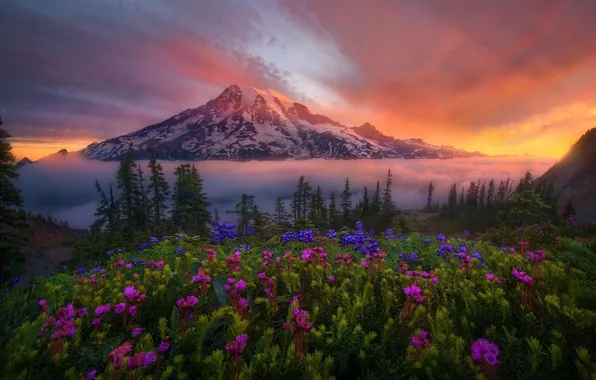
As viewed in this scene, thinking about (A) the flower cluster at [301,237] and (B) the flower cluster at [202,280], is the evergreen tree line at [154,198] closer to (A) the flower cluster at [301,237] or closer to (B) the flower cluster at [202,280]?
(A) the flower cluster at [301,237]

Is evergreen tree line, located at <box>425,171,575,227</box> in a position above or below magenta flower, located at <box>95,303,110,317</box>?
below

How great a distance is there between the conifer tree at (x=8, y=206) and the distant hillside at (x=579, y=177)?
81.8m

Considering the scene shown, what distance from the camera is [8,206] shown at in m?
20.4

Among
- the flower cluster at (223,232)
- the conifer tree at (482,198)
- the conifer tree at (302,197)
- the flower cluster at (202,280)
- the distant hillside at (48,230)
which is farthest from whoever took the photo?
the distant hillside at (48,230)

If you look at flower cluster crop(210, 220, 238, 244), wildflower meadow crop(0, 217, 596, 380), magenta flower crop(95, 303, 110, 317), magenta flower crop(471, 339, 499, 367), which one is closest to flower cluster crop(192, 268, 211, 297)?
wildflower meadow crop(0, 217, 596, 380)

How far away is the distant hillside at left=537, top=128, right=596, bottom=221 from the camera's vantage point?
211 ft

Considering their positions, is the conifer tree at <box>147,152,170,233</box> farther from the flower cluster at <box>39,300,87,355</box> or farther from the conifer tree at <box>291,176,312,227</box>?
the flower cluster at <box>39,300,87,355</box>

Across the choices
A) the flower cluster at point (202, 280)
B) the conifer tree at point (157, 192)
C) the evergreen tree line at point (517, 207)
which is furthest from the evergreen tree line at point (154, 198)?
the flower cluster at point (202, 280)

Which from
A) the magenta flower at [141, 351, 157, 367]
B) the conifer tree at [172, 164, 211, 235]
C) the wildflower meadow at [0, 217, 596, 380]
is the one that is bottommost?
the conifer tree at [172, 164, 211, 235]

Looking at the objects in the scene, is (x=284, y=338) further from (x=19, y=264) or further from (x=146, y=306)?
(x=19, y=264)

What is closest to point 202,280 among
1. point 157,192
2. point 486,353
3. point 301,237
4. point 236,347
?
point 236,347

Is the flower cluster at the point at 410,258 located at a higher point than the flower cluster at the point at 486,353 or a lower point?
lower

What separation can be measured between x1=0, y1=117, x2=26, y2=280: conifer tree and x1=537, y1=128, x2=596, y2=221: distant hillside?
268 feet

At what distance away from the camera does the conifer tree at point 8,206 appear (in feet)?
64.6
